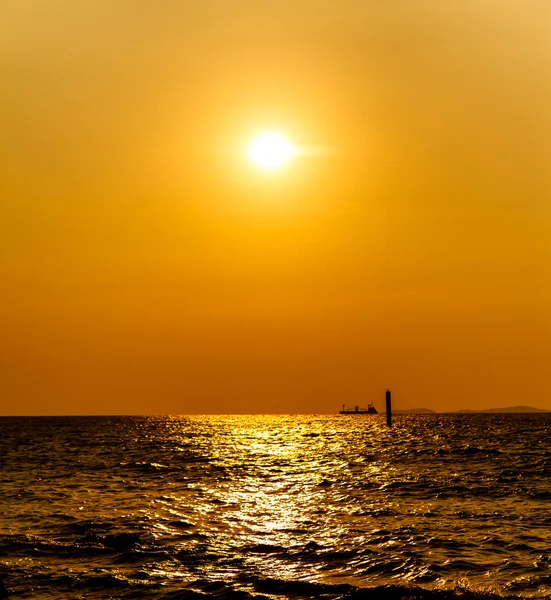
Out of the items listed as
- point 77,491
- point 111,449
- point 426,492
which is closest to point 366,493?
point 426,492

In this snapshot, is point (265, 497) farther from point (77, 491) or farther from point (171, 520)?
point (77, 491)

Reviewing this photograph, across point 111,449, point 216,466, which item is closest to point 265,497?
point 216,466

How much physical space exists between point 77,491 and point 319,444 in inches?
1827

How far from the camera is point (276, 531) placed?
2984 cm

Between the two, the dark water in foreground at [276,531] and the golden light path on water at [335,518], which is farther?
the golden light path on water at [335,518]

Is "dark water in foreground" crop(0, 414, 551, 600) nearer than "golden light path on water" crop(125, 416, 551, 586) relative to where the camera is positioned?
Yes

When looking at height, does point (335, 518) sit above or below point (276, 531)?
above

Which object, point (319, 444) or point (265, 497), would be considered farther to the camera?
point (319, 444)

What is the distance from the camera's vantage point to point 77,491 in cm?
4153

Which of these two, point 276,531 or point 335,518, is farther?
point 335,518

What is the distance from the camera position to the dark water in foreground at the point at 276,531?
22.6 m

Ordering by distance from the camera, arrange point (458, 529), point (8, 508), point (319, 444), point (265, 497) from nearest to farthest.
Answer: point (458, 529) < point (8, 508) < point (265, 497) < point (319, 444)

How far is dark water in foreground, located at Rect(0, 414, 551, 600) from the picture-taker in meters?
22.6

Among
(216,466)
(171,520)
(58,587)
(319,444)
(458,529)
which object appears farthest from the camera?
(319,444)
